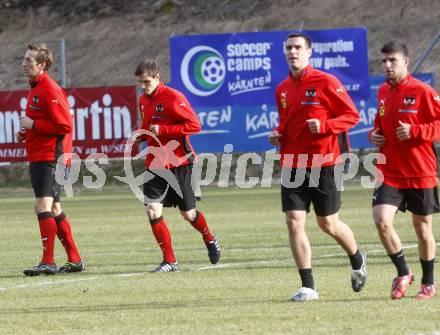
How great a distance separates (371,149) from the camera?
30.3 m

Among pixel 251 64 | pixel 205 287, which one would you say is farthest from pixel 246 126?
pixel 205 287

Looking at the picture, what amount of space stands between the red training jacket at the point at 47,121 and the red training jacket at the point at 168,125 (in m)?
0.83

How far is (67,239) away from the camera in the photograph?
45.6 feet

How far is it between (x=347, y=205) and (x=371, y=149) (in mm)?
7950

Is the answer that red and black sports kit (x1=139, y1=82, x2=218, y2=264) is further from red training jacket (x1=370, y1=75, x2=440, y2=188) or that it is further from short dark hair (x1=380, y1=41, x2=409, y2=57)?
short dark hair (x1=380, y1=41, x2=409, y2=57)

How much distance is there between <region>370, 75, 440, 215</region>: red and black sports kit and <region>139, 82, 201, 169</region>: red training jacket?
10.9 ft

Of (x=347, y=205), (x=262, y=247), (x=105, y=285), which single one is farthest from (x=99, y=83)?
(x=105, y=285)

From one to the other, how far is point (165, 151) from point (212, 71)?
1682 centimetres

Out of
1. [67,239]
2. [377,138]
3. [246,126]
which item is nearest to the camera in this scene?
[377,138]

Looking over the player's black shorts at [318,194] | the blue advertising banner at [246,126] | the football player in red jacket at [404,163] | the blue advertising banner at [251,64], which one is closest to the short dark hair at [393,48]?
the football player in red jacket at [404,163]

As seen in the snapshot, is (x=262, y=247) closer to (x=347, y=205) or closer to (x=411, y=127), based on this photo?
(x=411, y=127)

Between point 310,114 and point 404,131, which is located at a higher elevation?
point 310,114

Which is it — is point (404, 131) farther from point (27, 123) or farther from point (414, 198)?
point (27, 123)

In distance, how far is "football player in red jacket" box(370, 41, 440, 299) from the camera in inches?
411
